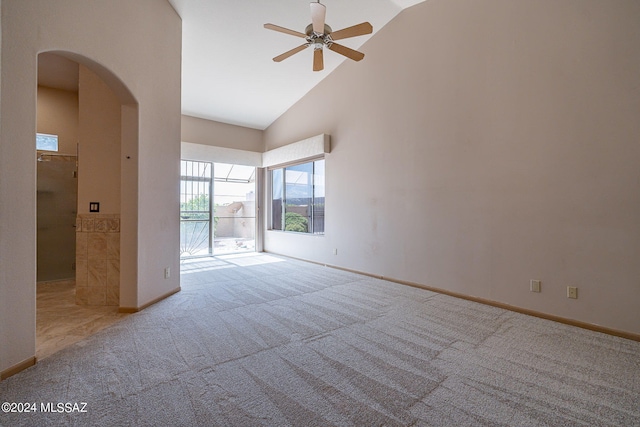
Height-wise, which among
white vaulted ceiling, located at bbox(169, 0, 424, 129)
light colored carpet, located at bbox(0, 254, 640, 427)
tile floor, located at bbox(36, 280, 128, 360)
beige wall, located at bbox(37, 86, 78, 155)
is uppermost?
white vaulted ceiling, located at bbox(169, 0, 424, 129)

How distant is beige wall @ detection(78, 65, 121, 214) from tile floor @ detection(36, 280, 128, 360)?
1129 mm

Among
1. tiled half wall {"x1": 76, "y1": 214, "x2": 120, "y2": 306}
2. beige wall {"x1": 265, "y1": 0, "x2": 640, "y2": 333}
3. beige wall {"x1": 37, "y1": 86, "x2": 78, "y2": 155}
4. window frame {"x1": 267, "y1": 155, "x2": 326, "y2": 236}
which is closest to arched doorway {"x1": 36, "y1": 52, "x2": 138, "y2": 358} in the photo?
tiled half wall {"x1": 76, "y1": 214, "x2": 120, "y2": 306}

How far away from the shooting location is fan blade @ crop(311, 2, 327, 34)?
2.66 meters

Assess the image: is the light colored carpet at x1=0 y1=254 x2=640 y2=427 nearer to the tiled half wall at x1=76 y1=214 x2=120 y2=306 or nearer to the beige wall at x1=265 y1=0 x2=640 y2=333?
the beige wall at x1=265 y1=0 x2=640 y2=333

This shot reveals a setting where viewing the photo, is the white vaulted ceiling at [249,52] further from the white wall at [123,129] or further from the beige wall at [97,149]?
the beige wall at [97,149]

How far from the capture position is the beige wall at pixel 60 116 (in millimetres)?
4762

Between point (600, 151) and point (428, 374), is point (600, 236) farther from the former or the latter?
point (428, 374)

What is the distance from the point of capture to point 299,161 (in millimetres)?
6492

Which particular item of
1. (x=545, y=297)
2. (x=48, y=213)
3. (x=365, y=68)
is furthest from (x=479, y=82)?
(x=48, y=213)

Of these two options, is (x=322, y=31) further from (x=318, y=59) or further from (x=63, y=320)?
(x=63, y=320)

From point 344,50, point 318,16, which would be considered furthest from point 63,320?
point 344,50

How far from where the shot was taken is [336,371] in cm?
200

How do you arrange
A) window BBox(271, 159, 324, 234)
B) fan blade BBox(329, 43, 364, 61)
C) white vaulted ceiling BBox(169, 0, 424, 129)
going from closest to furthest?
1. fan blade BBox(329, 43, 364, 61)
2. white vaulted ceiling BBox(169, 0, 424, 129)
3. window BBox(271, 159, 324, 234)

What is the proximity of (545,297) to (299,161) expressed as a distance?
495cm
